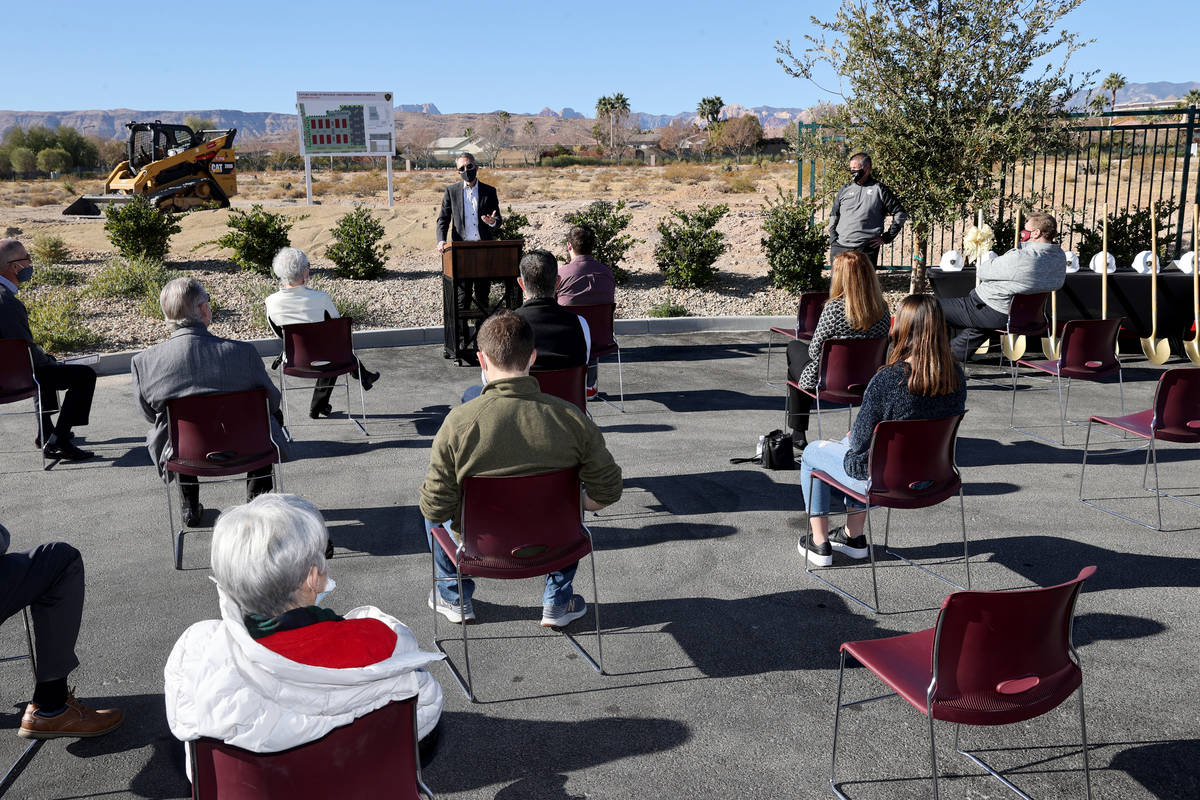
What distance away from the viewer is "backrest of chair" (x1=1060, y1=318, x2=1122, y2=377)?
23.2ft

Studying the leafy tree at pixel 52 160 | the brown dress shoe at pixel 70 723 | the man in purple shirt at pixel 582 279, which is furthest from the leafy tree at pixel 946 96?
→ the leafy tree at pixel 52 160

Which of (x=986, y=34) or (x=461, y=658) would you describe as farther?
(x=986, y=34)

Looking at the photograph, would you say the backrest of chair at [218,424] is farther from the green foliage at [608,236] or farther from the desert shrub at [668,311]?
the green foliage at [608,236]

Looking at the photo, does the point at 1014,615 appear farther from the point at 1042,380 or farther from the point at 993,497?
the point at 1042,380

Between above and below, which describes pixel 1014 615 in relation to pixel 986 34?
below

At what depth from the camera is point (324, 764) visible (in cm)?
224

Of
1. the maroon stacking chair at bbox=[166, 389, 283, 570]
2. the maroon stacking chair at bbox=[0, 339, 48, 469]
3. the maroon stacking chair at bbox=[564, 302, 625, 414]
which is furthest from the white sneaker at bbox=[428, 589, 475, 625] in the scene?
the maroon stacking chair at bbox=[0, 339, 48, 469]

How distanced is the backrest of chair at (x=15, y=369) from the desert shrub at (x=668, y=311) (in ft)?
24.9

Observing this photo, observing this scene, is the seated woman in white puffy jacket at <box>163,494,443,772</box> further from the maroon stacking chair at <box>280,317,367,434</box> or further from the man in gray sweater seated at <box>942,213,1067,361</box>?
the man in gray sweater seated at <box>942,213,1067,361</box>

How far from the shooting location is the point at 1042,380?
9406mm

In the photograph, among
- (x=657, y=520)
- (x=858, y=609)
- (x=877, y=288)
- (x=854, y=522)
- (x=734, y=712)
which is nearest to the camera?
(x=734, y=712)

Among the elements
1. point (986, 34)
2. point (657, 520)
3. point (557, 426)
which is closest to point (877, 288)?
point (657, 520)

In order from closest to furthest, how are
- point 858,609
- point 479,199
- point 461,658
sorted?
point 461,658, point 858,609, point 479,199

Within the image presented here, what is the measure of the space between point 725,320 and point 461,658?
8528 millimetres
